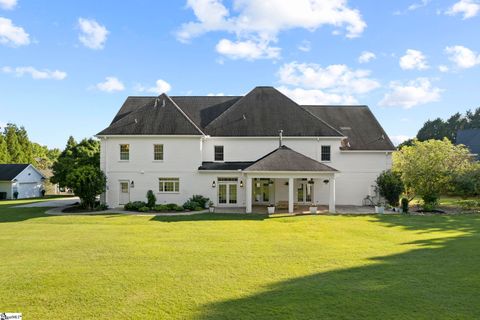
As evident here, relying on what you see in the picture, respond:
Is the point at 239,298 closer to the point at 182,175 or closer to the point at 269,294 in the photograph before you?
the point at 269,294

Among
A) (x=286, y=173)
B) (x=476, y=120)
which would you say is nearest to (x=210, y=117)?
(x=286, y=173)

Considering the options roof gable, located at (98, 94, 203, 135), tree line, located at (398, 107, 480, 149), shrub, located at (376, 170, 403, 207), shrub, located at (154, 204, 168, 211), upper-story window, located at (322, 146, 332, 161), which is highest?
tree line, located at (398, 107, 480, 149)

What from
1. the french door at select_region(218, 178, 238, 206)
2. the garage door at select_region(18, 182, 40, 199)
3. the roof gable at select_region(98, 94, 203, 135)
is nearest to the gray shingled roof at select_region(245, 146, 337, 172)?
the french door at select_region(218, 178, 238, 206)

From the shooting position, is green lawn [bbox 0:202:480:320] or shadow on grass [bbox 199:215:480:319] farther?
green lawn [bbox 0:202:480:320]

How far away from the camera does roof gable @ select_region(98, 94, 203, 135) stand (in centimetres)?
2800

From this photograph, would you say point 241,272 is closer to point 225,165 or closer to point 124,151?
point 225,165

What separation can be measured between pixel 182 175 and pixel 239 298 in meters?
20.8

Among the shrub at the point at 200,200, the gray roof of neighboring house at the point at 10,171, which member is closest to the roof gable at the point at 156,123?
the shrub at the point at 200,200

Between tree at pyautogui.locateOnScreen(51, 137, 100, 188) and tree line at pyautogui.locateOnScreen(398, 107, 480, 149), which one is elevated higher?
tree line at pyautogui.locateOnScreen(398, 107, 480, 149)

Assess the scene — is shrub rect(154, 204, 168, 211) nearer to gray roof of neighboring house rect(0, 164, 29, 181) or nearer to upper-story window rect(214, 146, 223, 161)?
upper-story window rect(214, 146, 223, 161)

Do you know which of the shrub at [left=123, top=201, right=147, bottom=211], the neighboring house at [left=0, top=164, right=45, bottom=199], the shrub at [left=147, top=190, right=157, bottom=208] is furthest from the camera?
the neighboring house at [left=0, top=164, right=45, bottom=199]

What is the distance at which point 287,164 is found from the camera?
25.1 meters

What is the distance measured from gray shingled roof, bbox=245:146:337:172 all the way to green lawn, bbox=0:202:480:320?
6.68 metres

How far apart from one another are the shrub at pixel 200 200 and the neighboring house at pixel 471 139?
54608 mm
